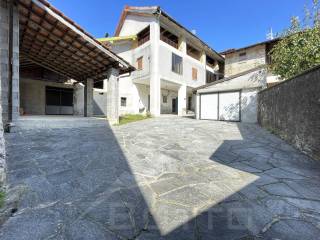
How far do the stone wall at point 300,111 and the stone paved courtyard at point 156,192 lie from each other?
0.57 metres

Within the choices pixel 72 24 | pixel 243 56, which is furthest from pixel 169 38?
pixel 72 24

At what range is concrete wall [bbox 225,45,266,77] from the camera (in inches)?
829

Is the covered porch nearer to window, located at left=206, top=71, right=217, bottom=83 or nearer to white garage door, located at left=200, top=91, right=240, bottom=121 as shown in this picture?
white garage door, located at left=200, top=91, right=240, bottom=121

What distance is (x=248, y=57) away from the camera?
2219 cm

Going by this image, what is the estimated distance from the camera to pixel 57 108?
1683 cm

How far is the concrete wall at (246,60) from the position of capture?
21.0m

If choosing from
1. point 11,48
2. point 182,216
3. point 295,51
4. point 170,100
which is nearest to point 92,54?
point 11,48

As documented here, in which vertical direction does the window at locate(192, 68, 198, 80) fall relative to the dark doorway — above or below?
above

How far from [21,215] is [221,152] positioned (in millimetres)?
5034

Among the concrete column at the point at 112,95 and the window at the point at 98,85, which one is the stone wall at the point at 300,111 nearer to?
the concrete column at the point at 112,95

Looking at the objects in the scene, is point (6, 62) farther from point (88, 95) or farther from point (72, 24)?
point (88, 95)

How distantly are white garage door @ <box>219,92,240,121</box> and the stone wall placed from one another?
5.17 meters

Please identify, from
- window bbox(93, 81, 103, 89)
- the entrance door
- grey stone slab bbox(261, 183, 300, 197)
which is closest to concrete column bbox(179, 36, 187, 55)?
window bbox(93, 81, 103, 89)

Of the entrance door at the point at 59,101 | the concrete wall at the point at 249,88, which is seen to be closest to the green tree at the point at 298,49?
the concrete wall at the point at 249,88
